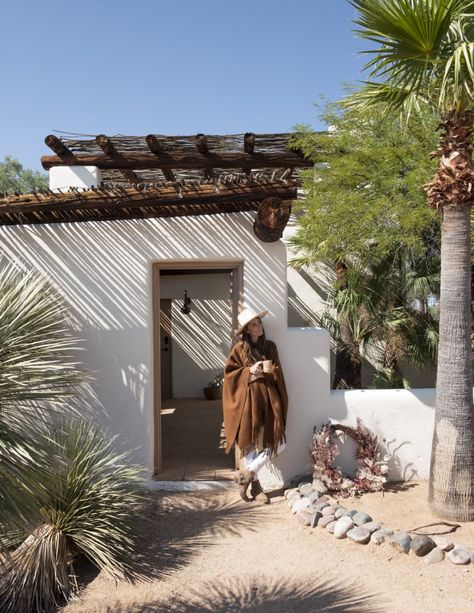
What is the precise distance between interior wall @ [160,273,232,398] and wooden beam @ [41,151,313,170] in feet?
11.9

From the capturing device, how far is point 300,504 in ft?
16.0

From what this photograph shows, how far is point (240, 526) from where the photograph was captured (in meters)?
4.68

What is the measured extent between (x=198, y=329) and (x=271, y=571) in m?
7.88

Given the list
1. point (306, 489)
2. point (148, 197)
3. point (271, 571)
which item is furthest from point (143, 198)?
point (271, 571)

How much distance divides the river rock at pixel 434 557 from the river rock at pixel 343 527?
653 millimetres

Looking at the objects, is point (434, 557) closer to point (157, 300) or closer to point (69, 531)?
point (69, 531)

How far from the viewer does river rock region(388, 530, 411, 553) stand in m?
4.07

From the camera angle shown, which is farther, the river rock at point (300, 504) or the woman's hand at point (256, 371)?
the woman's hand at point (256, 371)

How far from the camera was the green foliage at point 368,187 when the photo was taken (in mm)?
6047

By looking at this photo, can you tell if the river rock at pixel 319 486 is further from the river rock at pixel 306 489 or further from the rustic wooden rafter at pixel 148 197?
the rustic wooden rafter at pixel 148 197

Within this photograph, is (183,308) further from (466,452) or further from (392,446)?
(466,452)

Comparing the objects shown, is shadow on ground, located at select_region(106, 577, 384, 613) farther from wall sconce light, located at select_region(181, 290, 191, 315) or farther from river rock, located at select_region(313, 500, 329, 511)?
wall sconce light, located at select_region(181, 290, 191, 315)

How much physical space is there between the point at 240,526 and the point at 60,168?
529cm

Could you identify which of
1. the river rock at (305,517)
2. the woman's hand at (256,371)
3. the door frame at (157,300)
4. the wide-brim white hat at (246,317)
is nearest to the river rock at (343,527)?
the river rock at (305,517)
